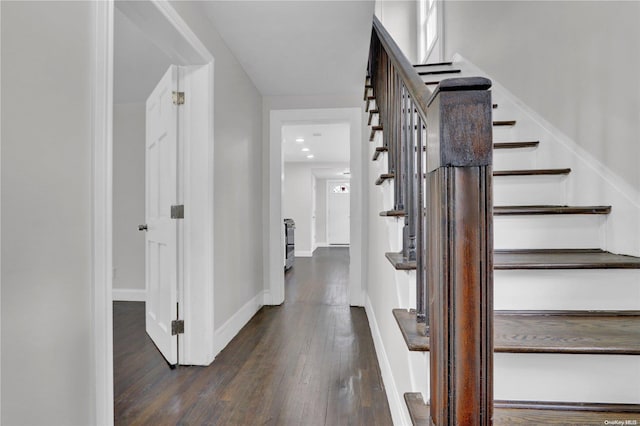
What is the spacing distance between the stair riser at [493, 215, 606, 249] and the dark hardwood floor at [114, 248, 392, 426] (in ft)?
3.45

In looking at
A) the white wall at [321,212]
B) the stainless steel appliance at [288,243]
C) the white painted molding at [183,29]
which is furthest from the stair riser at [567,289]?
the white wall at [321,212]

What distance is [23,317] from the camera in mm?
977

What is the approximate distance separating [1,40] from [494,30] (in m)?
2.77

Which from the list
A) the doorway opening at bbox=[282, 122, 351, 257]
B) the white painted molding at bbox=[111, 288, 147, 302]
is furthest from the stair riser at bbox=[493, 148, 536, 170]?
the white painted molding at bbox=[111, 288, 147, 302]

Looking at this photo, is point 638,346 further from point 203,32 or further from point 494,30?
point 203,32

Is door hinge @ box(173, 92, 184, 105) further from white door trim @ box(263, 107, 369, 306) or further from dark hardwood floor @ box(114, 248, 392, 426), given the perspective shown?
dark hardwood floor @ box(114, 248, 392, 426)

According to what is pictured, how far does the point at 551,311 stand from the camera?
1198mm

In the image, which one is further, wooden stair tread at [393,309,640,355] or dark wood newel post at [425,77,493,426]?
wooden stair tread at [393,309,640,355]

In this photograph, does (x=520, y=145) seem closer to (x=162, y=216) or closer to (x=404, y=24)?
(x=162, y=216)

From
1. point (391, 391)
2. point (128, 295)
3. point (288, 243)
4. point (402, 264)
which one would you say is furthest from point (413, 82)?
point (288, 243)

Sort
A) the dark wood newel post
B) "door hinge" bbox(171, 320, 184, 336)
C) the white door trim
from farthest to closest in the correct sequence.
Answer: the white door trim, "door hinge" bbox(171, 320, 184, 336), the dark wood newel post

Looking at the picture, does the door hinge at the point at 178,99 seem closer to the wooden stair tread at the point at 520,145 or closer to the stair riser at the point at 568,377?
the wooden stair tread at the point at 520,145

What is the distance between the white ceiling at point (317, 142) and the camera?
17.5 ft

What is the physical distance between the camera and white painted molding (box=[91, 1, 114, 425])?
48.6 inches
